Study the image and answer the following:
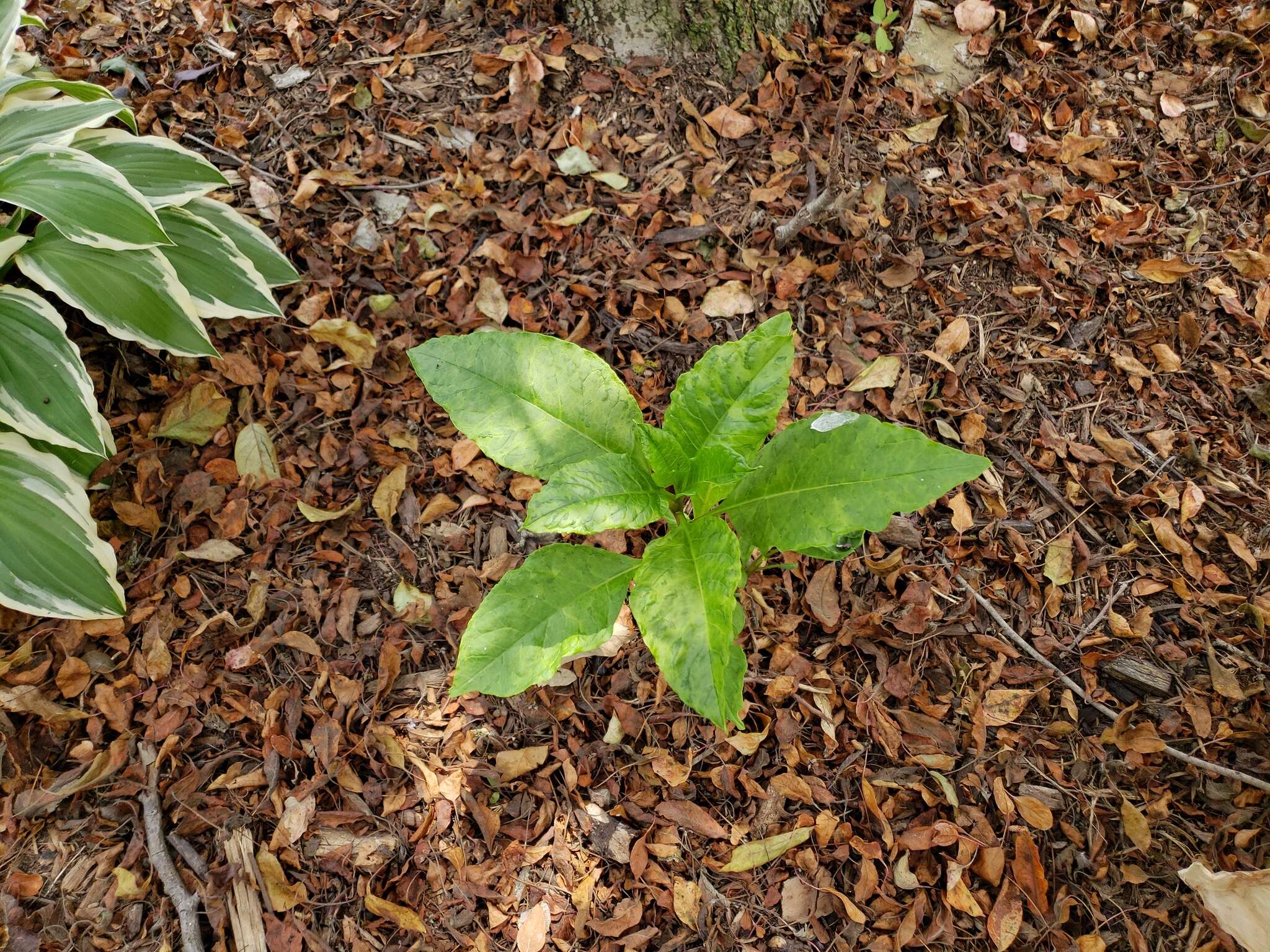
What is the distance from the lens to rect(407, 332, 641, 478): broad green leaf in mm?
1782

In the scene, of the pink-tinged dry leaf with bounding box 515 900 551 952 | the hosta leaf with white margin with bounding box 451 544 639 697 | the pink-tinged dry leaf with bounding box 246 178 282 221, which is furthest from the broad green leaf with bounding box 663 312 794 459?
the pink-tinged dry leaf with bounding box 246 178 282 221

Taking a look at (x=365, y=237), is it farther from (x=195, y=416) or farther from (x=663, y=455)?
(x=663, y=455)

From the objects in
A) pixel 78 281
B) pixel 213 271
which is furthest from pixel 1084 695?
pixel 78 281

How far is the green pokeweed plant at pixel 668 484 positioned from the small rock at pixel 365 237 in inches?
38.2

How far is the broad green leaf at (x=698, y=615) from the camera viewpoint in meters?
1.49

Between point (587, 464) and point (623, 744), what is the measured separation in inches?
33.1

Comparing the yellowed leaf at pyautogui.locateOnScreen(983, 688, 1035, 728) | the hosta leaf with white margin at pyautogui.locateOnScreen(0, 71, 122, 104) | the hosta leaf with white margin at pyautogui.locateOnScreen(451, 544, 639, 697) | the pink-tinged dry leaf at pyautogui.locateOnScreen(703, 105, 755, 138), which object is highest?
the hosta leaf with white margin at pyautogui.locateOnScreen(0, 71, 122, 104)

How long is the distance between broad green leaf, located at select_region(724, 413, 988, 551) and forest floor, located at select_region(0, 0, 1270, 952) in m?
0.49

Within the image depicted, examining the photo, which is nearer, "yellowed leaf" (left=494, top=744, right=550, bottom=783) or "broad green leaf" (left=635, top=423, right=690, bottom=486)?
"broad green leaf" (left=635, top=423, right=690, bottom=486)

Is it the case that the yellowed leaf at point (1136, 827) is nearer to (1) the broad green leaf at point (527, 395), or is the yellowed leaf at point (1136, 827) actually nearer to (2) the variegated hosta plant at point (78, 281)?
(1) the broad green leaf at point (527, 395)

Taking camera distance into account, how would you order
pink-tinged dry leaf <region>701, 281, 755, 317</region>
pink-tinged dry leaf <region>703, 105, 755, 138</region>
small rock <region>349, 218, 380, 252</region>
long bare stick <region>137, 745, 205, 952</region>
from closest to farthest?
long bare stick <region>137, 745, 205, 952</region> < pink-tinged dry leaf <region>701, 281, 755, 317</region> < small rock <region>349, 218, 380, 252</region> < pink-tinged dry leaf <region>703, 105, 755, 138</region>

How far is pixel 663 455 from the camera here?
1.77 meters

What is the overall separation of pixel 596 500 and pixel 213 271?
1.52 m

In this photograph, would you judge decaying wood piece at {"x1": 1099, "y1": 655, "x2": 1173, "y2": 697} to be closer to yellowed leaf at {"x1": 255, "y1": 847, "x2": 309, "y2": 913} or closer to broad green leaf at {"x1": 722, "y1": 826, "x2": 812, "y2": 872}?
broad green leaf at {"x1": 722, "y1": 826, "x2": 812, "y2": 872}
